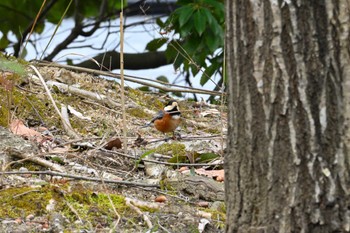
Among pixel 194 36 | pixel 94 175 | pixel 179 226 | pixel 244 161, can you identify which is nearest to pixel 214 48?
pixel 194 36

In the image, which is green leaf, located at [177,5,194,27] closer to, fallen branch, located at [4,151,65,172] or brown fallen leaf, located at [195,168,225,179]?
brown fallen leaf, located at [195,168,225,179]

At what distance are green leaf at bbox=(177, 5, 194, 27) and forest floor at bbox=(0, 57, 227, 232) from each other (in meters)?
0.90

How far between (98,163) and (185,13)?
2.76m

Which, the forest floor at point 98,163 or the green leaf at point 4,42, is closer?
the forest floor at point 98,163

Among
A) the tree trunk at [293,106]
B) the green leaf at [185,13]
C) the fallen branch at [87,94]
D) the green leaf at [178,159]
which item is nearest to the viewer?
the tree trunk at [293,106]

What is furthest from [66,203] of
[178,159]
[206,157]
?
[206,157]

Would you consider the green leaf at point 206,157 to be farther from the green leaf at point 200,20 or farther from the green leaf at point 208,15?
the green leaf at point 208,15

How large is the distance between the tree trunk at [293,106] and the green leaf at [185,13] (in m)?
3.99

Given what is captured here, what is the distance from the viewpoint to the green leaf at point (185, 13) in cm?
658

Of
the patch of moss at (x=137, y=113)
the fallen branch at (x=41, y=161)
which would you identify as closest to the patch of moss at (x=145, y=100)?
the patch of moss at (x=137, y=113)

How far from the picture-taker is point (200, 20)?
666 centimetres

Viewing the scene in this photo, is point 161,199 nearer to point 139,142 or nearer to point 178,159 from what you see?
point 178,159

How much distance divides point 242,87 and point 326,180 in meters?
0.41

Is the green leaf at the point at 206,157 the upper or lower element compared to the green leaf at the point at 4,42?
lower
